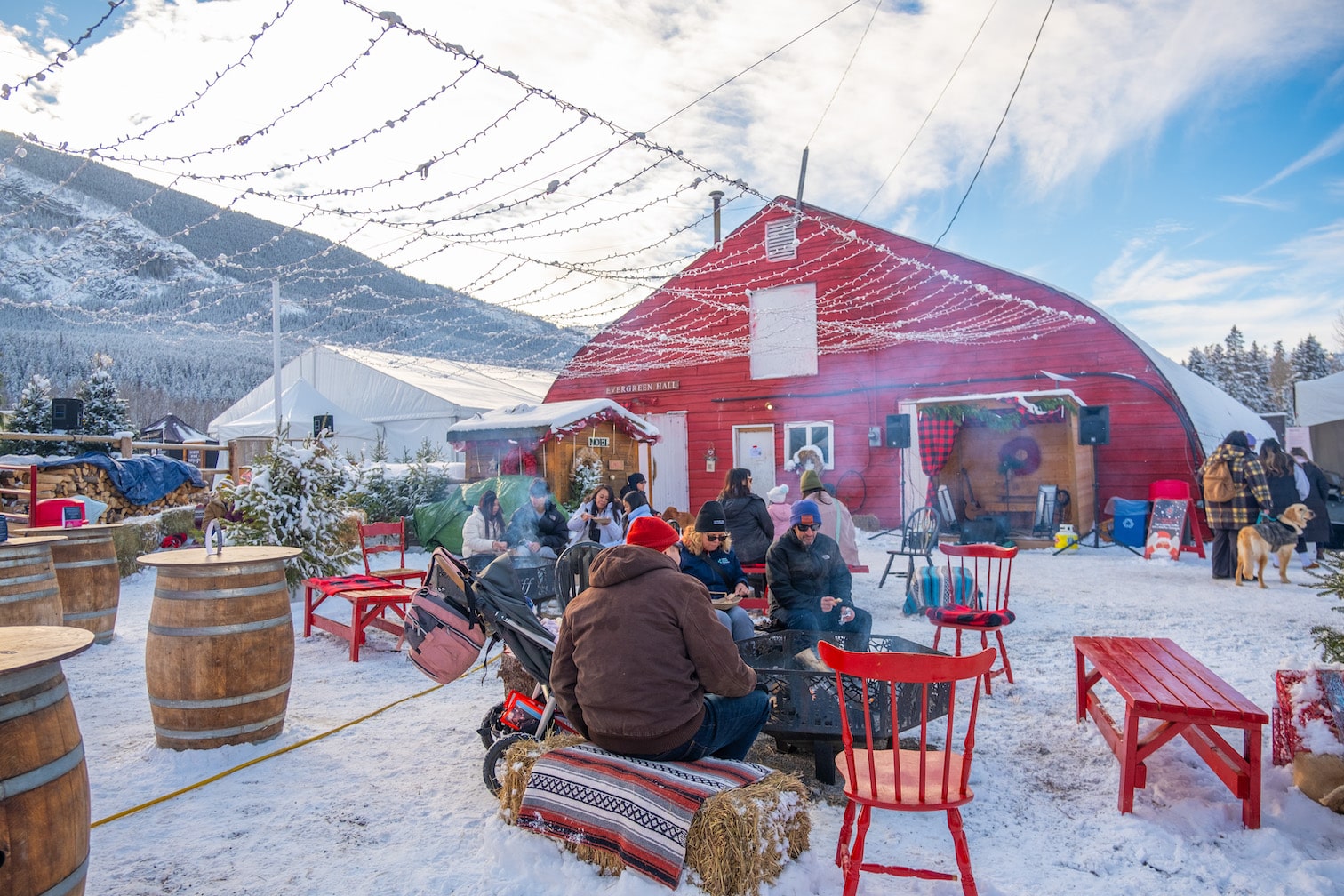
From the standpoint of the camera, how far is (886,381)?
14.9 m

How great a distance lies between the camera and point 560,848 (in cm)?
285

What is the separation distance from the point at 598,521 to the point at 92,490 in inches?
329

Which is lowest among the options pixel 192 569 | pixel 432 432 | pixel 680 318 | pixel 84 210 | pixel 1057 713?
pixel 1057 713

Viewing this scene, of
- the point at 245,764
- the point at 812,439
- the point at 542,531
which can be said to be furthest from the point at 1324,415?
the point at 245,764

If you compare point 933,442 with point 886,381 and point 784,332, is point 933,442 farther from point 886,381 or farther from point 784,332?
point 784,332

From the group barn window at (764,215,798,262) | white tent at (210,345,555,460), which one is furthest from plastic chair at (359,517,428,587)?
white tent at (210,345,555,460)

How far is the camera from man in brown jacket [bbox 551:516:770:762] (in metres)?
2.74

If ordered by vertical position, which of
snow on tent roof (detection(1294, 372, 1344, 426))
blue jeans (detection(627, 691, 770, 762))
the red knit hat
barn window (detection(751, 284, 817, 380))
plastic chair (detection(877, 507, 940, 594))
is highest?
barn window (detection(751, 284, 817, 380))

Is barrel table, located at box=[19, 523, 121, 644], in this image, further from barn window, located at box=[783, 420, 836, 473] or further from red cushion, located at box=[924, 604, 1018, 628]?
barn window, located at box=[783, 420, 836, 473]

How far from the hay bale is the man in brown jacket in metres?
0.31

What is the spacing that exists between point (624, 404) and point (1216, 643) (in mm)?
13650

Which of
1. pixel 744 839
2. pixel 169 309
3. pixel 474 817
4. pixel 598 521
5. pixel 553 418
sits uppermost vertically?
pixel 169 309

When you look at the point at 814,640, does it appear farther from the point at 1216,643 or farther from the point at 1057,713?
the point at 1216,643

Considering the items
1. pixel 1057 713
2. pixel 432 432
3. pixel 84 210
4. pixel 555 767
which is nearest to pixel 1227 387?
pixel 432 432
